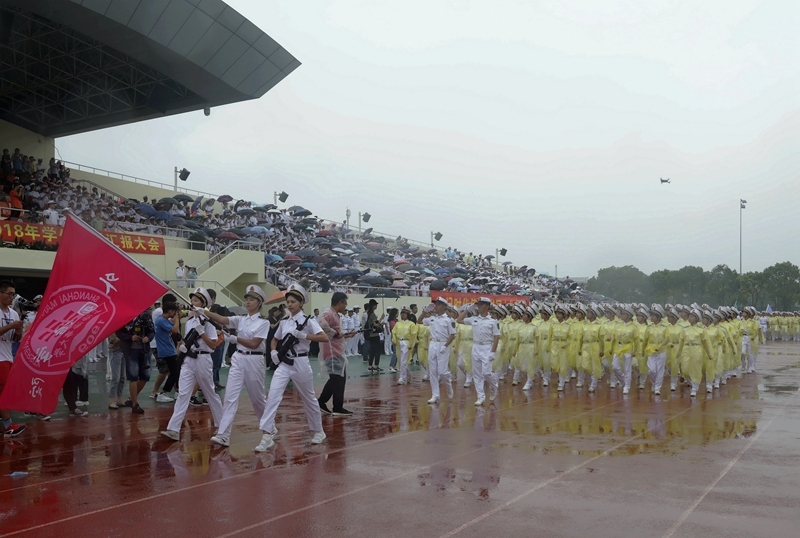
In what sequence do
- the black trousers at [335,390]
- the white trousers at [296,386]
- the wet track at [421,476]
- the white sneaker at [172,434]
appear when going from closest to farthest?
the wet track at [421,476] → the white trousers at [296,386] → the white sneaker at [172,434] → the black trousers at [335,390]

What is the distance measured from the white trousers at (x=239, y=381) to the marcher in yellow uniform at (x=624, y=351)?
8.06 metres

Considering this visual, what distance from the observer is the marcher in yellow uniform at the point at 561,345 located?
46.2 ft

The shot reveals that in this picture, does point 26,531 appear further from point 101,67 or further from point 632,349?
point 101,67

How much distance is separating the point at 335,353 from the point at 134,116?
20466 millimetres

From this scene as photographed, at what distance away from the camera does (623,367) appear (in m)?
13.8

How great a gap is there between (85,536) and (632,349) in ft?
36.4

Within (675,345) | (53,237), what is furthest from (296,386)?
(53,237)

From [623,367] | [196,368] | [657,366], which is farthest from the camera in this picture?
[623,367]

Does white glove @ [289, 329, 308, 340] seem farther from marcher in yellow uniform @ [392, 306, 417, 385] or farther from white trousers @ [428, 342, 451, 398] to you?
marcher in yellow uniform @ [392, 306, 417, 385]

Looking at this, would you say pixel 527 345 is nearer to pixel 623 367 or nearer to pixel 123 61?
pixel 623 367

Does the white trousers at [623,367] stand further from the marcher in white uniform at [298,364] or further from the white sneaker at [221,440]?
the white sneaker at [221,440]

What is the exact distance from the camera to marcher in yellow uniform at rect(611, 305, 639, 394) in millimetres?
13641

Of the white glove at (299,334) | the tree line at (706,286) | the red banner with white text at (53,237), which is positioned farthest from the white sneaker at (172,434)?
the tree line at (706,286)

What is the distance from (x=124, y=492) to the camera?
5934 millimetres
